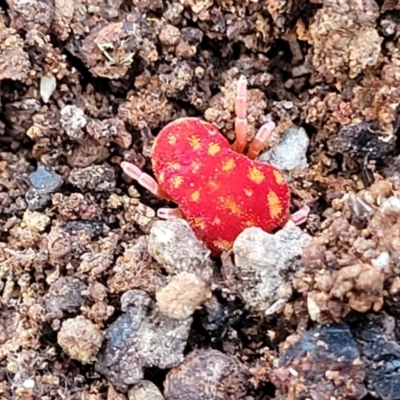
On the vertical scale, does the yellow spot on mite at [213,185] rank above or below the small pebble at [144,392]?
above

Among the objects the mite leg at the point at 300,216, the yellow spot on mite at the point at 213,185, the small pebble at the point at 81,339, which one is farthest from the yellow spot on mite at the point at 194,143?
the small pebble at the point at 81,339

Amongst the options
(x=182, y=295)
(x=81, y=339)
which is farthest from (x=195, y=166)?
(x=81, y=339)

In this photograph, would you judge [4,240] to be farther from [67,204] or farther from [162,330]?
[162,330]

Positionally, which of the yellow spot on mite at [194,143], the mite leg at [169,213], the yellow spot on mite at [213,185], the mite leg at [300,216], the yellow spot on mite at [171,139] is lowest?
the mite leg at [169,213]

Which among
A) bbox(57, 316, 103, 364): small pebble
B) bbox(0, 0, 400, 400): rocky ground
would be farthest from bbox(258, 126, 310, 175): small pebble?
bbox(57, 316, 103, 364): small pebble

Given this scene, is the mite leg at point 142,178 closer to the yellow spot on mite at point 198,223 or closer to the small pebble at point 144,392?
Answer: the yellow spot on mite at point 198,223

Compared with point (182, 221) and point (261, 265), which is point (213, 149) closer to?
point (182, 221)
